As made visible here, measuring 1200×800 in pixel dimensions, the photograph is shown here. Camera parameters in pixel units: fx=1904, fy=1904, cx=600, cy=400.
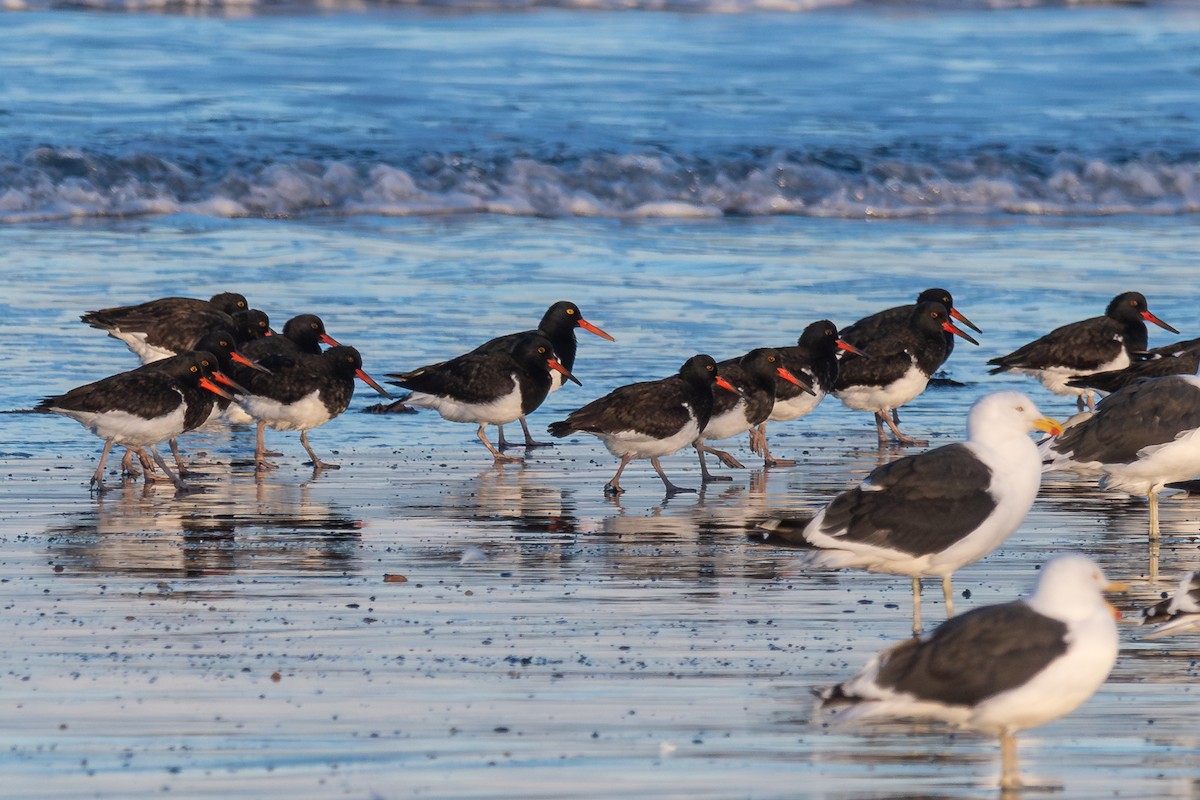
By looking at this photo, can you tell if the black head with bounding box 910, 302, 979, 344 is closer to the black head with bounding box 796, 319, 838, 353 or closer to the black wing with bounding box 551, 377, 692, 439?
the black head with bounding box 796, 319, 838, 353

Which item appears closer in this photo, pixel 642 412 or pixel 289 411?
pixel 642 412

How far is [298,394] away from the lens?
39.4 feet

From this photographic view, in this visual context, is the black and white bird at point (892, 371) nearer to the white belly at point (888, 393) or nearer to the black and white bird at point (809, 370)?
the white belly at point (888, 393)

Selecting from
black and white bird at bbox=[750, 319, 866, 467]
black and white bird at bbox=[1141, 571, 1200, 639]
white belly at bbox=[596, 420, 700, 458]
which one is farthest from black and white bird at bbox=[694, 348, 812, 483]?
black and white bird at bbox=[1141, 571, 1200, 639]

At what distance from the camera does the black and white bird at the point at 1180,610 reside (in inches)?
254

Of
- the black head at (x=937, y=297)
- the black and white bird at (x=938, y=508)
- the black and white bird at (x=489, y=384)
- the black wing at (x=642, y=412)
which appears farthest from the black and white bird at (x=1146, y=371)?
the black and white bird at (x=938, y=508)

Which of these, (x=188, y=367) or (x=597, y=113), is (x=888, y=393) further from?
(x=597, y=113)

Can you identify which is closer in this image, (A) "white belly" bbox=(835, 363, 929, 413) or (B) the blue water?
(A) "white belly" bbox=(835, 363, 929, 413)

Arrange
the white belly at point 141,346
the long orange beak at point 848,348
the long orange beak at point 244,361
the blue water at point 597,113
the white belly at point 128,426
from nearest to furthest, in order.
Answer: the white belly at point 128,426 → the long orange beak at point 244,361 → the long orange beak at point 848,348 → the white belly at point 141,346 → the blue water at point 597,113

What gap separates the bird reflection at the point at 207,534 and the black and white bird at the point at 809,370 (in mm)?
3340

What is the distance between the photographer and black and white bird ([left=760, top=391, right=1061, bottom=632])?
732 centimetres

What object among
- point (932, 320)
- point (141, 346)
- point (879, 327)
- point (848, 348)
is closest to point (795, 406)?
point (848, 348)

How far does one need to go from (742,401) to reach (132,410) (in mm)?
3644

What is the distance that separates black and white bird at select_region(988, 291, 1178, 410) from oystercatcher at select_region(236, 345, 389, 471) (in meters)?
4.74
